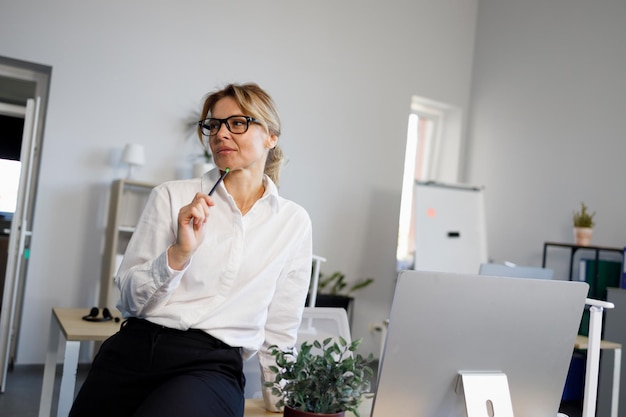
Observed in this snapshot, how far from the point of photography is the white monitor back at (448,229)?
5305 millimetres

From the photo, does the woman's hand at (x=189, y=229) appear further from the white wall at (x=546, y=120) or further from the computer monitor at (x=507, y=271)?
the white wall at (x=546, y=120)

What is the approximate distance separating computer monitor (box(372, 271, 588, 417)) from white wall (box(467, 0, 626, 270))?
396cm

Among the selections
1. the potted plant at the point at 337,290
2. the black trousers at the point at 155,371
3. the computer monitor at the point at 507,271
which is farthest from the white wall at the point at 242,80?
the black trousers at the point at 155,371

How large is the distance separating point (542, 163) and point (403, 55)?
1.63m

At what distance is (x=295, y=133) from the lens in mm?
5328

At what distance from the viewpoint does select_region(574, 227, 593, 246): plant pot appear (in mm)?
4812

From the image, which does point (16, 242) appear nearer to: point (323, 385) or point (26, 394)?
point (26, 394)

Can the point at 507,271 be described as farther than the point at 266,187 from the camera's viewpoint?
Yes

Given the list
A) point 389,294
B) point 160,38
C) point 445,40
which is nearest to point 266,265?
point 160,38

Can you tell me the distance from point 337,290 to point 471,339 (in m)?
4.32

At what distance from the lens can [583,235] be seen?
190 inches

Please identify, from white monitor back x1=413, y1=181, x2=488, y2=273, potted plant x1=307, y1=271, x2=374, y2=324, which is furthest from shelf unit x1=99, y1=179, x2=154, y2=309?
white monitor back x1=413, y1=181, x2=488, y2=273

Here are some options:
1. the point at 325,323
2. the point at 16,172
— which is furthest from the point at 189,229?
the point at 16,172

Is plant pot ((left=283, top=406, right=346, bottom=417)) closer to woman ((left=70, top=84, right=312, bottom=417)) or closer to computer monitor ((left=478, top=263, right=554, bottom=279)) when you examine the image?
woman ((left=70, top=84, right=312, bottom=417))
